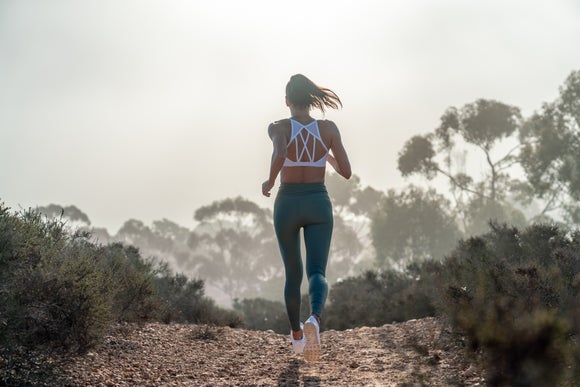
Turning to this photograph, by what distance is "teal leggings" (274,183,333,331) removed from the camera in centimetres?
608

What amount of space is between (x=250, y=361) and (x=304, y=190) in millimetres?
2163

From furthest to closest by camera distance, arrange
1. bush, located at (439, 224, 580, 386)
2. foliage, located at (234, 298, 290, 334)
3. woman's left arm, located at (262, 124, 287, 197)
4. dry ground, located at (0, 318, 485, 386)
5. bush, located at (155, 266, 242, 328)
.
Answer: foliage, located at (234, 298, 290, 334) → bush, located at (155, 266, 242, 328) → woman's left arm, located at (262, 124, 287, 197) → dry ground, located at (0, 318, 485, 386) → bush, located at (439, 224, 580, 386)

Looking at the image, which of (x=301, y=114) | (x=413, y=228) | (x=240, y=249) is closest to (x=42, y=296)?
(x=301, y=114)

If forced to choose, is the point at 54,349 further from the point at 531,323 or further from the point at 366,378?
the point at 531,323

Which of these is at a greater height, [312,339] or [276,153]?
[276,153]

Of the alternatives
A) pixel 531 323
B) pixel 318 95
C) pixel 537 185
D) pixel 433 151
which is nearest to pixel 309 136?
pixel 318 95

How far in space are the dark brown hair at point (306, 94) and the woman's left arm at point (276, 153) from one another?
1.18 feet

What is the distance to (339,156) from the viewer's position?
6312 millimetres

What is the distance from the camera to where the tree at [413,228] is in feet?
176

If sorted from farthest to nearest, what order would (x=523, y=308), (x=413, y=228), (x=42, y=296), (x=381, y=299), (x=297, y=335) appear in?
(x=413, y=228) → (x=381, y=299) → (x=297, y=335) → (x=42, y=296) → (x=523, y=308)

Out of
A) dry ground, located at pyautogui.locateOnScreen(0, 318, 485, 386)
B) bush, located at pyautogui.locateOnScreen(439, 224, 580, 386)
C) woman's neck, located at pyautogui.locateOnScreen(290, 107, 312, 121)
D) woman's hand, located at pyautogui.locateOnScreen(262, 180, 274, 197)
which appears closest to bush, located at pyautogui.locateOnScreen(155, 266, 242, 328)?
dry ground, located at pyautogui.locateOnScreen(0, 318, 485, 386)

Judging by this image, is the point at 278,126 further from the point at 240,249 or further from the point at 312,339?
the point at 240,249

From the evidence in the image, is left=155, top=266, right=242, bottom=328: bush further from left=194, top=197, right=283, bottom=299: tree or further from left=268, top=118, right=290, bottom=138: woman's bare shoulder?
left=194, top=197, right=283, bottom=299: tree

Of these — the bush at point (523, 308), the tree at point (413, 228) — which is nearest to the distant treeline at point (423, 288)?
the bush at point (523, 308)
